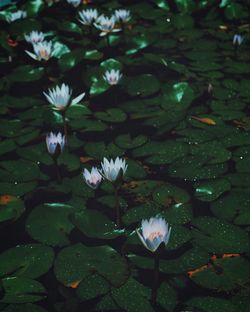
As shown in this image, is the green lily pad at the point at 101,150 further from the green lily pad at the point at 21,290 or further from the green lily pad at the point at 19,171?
the green lily pad at the point at 21,290

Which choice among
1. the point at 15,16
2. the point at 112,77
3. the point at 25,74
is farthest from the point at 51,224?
the point at 15,16

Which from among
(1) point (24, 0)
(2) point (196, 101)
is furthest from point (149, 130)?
(1) point (24, 0)

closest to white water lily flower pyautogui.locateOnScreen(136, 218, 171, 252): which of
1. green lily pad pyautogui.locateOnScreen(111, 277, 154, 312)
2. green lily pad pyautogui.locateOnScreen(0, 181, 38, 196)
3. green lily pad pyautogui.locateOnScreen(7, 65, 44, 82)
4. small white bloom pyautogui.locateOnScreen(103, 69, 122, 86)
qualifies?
green lily pad pyautogui.locateOnScreen(111, 277, 154, 312)

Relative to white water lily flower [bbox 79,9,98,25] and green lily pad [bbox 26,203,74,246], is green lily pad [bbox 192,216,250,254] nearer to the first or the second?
green lily pad [bbox 26,203,74,246]

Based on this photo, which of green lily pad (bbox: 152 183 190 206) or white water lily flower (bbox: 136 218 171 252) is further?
green lily pad (bbox: 152 183 190 206)

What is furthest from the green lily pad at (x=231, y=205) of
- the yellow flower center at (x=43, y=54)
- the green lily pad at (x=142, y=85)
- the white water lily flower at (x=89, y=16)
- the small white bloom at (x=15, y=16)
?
the small white bloom at (x=15, y=16)

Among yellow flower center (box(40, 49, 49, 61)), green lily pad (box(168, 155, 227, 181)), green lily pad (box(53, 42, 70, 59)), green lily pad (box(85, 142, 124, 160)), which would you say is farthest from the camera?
green lily pad (box(53, 42, 70, 59))

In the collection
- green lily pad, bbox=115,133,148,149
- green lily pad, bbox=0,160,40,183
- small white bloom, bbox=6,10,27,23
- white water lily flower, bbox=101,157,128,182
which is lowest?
green lily pad, bbox=0,160,40,183

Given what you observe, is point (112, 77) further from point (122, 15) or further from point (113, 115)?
point (122, 15)
